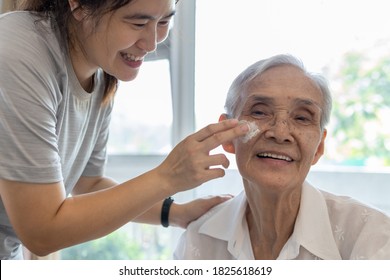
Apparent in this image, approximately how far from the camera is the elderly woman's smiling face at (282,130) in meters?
1.37

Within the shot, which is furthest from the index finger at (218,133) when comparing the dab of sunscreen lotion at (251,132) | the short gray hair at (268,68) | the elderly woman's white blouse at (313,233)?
the elderly woman's white blouse at (313,233)

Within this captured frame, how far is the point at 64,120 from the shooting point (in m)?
1.38

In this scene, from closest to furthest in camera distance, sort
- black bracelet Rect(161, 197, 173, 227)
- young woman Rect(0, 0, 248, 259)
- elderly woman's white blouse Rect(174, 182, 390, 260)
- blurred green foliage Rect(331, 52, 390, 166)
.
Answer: young woman Rect(0, 0, 248, 259) → elderly woman's white blouse Rect(174, 182, 390, 260) → black bracelet Rect(161, 197, 173, 227) → blurred green foliage Rect(331, 52, 390, 166)

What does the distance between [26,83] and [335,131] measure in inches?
54.4

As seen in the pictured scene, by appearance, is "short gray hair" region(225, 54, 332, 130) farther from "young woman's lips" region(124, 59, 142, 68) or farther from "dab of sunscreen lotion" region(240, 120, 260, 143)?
"young woman's lips" region(124, 59, 142, 68)

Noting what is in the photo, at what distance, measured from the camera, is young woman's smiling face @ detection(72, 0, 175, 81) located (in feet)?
4.10

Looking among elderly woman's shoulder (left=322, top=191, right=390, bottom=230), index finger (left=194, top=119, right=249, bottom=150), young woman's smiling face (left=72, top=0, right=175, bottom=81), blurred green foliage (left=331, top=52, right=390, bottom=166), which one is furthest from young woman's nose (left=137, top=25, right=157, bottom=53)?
blurred green foliage (left=331, top=52, right=390, bottom=166)

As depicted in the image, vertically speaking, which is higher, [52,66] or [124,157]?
[52,66]

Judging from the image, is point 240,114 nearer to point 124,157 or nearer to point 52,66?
point 52,66

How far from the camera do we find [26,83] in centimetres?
117

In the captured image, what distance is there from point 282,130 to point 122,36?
0.52 m

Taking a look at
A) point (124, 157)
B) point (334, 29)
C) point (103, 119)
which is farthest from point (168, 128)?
point (334, 29)

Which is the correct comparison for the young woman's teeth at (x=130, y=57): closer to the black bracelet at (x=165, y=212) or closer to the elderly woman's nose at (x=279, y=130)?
the elderly woman's nose at (x=279, y=130)

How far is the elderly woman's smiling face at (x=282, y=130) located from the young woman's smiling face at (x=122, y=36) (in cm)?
34
